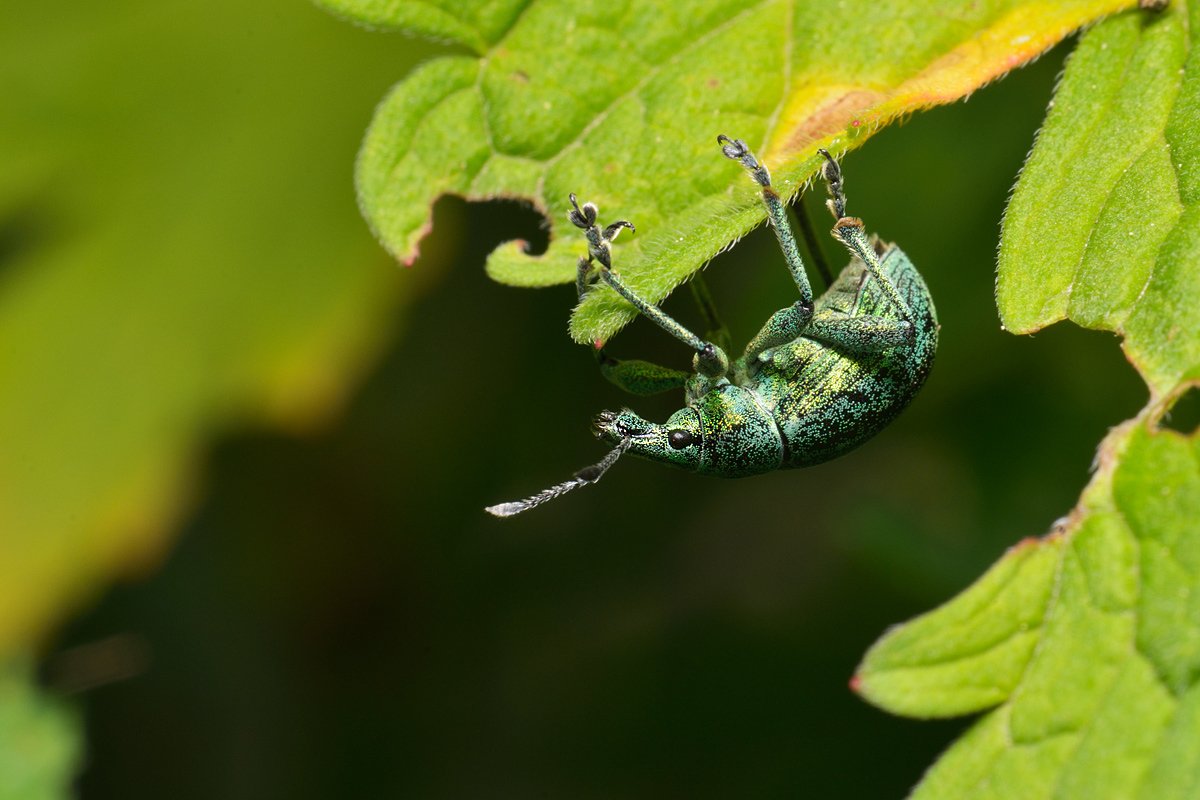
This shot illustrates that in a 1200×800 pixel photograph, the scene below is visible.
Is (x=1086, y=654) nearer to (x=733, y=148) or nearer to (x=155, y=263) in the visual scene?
(x=733, y=148)

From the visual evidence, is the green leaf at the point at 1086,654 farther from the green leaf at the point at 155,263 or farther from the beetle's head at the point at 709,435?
the green leaf at the point at 155,263

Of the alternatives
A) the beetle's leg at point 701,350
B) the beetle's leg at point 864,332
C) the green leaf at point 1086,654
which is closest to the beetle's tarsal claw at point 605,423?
the beetle's leg at point 701,350

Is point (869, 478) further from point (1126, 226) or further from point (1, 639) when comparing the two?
point (1, 639)

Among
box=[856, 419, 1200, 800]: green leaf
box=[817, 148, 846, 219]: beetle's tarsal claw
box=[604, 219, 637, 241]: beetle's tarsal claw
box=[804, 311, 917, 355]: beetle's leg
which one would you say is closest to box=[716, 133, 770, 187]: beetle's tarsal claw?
box=[817, 148, 846, 219]: beetle's tarsal claw

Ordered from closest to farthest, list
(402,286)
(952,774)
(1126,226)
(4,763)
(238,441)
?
(952,774) < (1126,226) < (4,763) < (402,286) < (238,441)

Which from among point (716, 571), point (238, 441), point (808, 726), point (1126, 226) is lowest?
point (808, 726)

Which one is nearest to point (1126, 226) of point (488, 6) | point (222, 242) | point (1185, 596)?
point (1185, 596)
